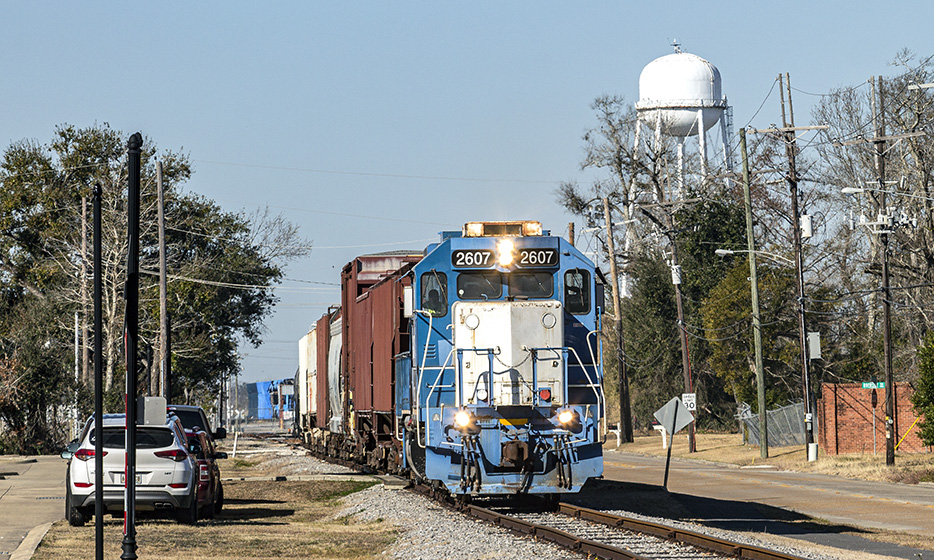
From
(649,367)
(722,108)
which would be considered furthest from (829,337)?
(722,108)

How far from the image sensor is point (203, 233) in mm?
68250

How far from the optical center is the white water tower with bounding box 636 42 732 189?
252 feet

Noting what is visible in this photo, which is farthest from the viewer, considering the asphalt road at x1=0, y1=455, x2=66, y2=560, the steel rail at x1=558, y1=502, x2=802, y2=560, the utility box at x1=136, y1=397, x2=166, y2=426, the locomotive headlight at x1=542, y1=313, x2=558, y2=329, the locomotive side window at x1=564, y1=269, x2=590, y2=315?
the locomotive side window at x1=564, y1=269, x2=590, y2=315

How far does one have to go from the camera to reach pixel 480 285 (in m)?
19.2

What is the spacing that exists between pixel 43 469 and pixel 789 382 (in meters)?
35.2

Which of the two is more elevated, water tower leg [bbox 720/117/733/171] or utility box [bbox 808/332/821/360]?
water tower leg [bbox 720/117/733/171]

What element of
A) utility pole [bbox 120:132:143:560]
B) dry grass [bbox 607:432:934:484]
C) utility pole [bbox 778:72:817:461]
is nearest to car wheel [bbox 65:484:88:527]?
utility pole [bbox 120:132:143:560]

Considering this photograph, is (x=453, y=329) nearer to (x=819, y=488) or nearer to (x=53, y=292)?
(x=819, y=488)

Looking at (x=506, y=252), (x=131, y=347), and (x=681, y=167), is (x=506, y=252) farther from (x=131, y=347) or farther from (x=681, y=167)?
(x=681, y=167)

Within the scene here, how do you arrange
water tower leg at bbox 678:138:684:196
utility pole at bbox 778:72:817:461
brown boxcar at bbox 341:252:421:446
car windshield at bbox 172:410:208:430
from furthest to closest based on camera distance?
water tower leg at bbox 678:138:684:196
utility pole at bbox 778:72:817:461
car windshield at bbox 172:410:208:430
brown boxcar at bbox 341:252:421:446

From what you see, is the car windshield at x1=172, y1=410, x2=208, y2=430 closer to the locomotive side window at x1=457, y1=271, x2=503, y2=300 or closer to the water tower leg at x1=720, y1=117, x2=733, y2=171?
the locomotive side window at x1=457, y1=271, x2=503, y2=300

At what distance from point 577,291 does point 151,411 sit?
785 centimetres

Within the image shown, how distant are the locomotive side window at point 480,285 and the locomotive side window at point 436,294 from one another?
0.22m

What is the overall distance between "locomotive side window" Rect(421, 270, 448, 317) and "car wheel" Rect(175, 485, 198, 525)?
182 inches
